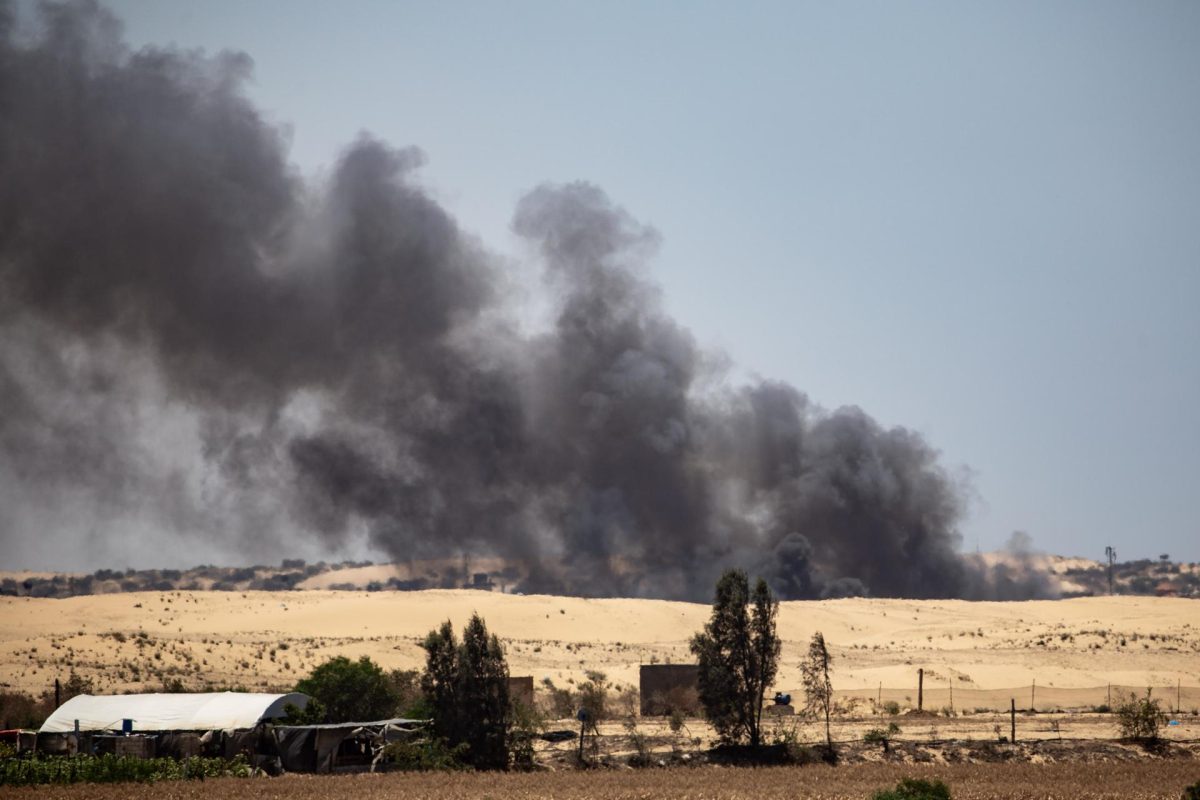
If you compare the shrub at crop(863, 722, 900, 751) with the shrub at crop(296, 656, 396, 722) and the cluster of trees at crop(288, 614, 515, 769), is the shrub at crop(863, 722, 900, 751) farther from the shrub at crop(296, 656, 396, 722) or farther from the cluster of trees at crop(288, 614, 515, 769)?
the shrub at crop(296, 656, 396, 722)

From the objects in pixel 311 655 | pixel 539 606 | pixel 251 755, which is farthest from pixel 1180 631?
pixel 251 755

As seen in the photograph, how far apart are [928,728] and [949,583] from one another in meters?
89.6

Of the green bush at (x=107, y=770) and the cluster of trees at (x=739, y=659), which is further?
the cluster of trees at (x=739, y=659)

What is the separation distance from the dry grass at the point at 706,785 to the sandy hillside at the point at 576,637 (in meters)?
21.1

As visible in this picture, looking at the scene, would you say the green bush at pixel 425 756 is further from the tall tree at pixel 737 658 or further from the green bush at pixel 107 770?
the tall tree at pixel 737 658

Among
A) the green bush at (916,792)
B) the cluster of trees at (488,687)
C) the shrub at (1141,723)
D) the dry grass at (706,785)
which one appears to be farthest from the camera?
the shrub at (1141,723)

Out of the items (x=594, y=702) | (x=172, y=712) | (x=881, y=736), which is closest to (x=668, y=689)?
(x=594, y=702)

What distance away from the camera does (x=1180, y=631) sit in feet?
283

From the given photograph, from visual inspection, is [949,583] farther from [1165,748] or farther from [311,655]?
[1165,748]

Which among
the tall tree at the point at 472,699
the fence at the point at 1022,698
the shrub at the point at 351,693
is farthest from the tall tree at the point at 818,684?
the shrub at the point at 351,693

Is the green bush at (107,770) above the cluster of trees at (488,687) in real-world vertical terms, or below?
below

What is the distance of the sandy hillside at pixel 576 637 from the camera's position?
64.0m

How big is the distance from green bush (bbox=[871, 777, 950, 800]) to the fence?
24462 millimetres

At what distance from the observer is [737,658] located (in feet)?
147
